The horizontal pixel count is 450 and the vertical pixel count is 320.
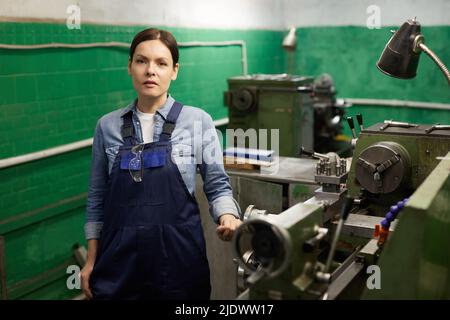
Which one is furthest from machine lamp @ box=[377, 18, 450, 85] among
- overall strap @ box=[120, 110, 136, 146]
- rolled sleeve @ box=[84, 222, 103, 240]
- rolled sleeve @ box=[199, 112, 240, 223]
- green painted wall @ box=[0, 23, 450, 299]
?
green painted wall @ box=[0, 23, 450, 299]

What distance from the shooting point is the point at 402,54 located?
1.84 meters

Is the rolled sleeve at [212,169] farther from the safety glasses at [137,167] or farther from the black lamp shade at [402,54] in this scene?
the black lamp shade at [402,54]

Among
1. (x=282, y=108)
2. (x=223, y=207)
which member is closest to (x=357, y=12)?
(x=282, y=108)

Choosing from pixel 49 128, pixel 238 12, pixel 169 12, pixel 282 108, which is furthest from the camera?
pixel 238 12

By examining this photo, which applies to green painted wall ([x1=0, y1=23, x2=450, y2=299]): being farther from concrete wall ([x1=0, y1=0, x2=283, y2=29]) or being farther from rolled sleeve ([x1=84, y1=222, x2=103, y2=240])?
rolled sleeve ([x1=84, y1=222, x2=103, y2=240])

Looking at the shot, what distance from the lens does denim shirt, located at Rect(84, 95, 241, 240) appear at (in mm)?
1523

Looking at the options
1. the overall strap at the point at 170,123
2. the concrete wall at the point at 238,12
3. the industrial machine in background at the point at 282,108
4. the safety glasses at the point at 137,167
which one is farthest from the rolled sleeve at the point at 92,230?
the industrial machine in background at the point at 282,108

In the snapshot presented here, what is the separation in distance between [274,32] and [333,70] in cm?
69

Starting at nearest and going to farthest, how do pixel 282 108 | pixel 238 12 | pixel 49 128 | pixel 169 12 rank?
pixel 49 128
pixel 169 12
pixel 282 108
pixel 238 12

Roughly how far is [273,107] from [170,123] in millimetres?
2281

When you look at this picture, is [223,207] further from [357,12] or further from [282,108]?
[357,12]

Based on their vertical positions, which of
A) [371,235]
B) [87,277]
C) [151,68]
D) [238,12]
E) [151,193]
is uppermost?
[238,12]

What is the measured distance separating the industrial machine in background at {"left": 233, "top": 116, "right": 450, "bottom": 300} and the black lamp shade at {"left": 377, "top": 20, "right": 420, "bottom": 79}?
0.78 feet

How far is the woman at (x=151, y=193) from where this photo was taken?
1.49 meters
